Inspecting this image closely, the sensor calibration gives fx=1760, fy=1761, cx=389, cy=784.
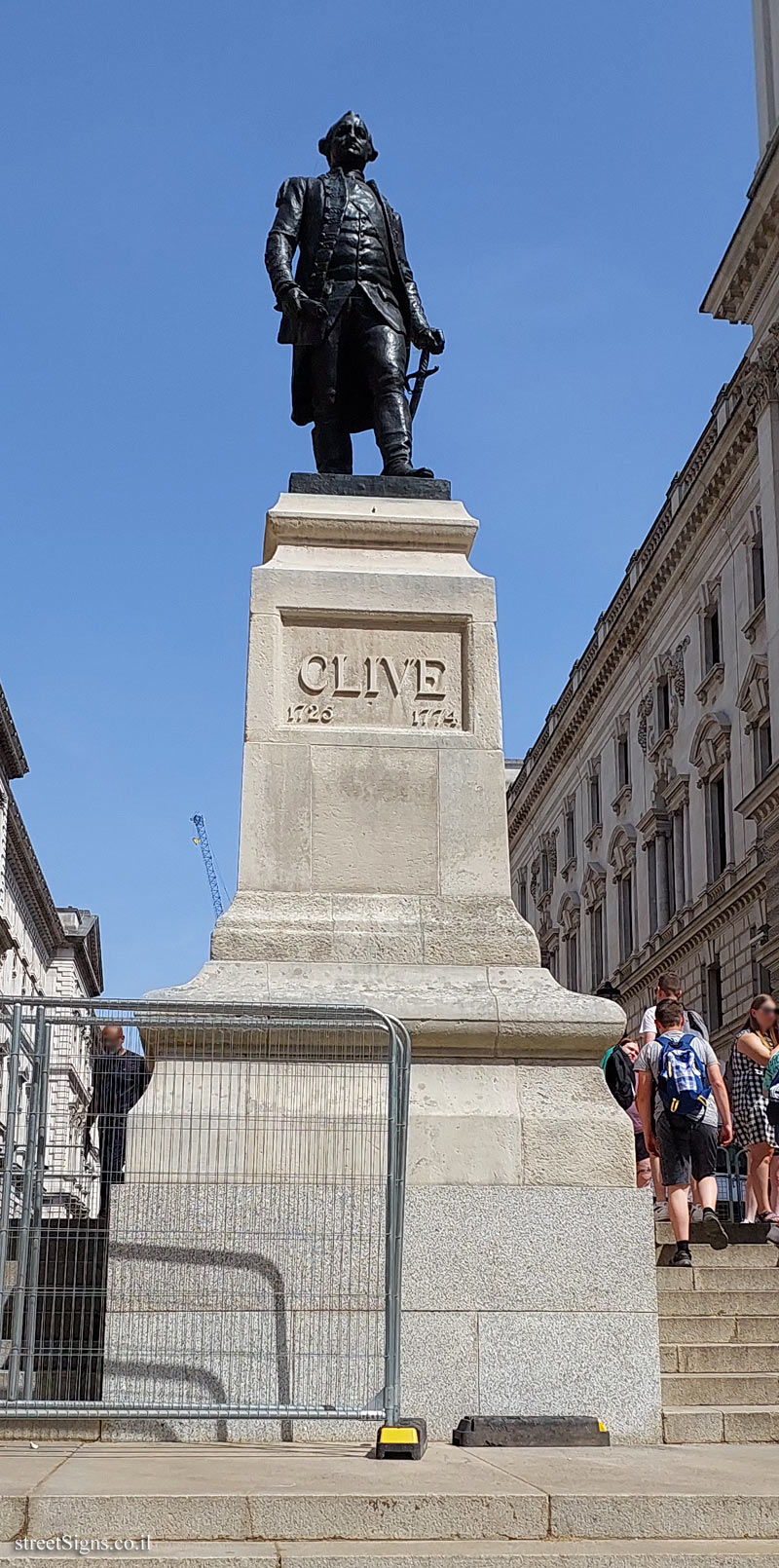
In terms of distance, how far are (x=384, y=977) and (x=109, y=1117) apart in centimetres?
164

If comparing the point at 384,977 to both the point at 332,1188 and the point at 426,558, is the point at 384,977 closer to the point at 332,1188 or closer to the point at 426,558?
the point at 332,1188

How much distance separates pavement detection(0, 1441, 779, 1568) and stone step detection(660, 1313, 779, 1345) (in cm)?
258

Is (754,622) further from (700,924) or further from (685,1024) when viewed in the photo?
(685,1024)

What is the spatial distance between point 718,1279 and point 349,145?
24.8ft

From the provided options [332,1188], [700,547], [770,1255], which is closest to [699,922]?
[700,547]

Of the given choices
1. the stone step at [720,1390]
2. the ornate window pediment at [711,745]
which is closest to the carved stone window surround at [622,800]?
the ornate window pediment at [711,745]

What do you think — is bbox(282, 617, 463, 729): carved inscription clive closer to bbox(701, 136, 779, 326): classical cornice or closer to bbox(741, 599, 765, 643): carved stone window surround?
bbox(701, 136, 779, 326): classical cornice

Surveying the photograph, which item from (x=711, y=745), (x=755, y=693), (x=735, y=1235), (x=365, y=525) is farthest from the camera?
(x=711, y=745)

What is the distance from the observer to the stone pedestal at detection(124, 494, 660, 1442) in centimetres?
806

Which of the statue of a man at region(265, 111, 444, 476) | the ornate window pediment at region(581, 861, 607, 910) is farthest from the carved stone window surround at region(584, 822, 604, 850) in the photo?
the statue of a man at region(265, 111, 444, 476)

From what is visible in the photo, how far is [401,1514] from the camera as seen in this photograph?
566 cm

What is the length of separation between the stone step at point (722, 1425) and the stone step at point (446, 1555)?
93.0 inches

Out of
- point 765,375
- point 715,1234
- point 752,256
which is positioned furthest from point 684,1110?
point 752,256

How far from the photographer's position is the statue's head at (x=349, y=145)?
1172 cm
